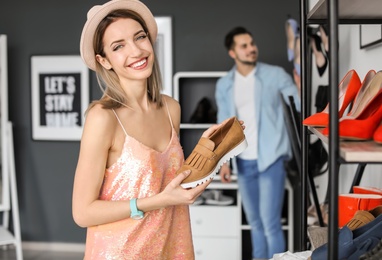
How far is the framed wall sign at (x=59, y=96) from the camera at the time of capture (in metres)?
4.52

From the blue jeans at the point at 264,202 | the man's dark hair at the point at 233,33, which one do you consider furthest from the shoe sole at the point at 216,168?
the man's dark hair at the point at 233,33

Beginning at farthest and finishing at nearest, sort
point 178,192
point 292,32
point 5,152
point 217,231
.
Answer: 1. point 5,152
2. point 217,231
3. point 292,32
4. point 178,192

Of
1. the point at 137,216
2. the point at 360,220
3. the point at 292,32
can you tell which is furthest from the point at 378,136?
the point at 292,32

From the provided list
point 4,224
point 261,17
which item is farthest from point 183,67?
point 4,224

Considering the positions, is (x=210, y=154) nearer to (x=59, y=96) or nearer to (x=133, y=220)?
(x=133, y=220)

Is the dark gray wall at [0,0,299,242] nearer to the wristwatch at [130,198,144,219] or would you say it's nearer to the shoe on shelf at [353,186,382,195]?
the shoe on shelf at [353,186,382,195]

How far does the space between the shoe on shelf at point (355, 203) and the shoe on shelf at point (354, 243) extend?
0.30 metres

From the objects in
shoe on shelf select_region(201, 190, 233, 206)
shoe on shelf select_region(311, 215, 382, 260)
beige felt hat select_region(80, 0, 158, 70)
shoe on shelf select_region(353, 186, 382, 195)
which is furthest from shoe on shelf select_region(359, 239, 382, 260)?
shoe on shelf select_region(201, 190, 233, 206)

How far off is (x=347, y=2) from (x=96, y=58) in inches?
32.4

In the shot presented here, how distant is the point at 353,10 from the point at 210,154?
588 mm

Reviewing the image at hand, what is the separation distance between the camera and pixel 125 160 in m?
1.49

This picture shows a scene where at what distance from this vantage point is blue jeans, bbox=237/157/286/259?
369cm

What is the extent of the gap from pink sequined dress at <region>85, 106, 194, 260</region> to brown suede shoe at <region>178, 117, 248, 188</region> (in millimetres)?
113

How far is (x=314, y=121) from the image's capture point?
121 cm
